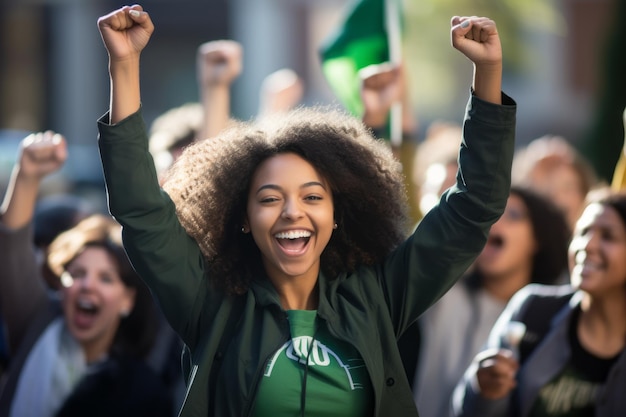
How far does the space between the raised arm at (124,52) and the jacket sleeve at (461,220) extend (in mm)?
837

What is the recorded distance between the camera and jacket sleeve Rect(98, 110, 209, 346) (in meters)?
3.04

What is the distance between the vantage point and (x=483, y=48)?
10.3 feet

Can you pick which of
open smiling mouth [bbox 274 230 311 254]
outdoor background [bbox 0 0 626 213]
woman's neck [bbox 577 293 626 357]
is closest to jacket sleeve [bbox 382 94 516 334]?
open smiling mouth [bbox 274 230 311 254]

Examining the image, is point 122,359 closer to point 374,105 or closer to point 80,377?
point 80,377

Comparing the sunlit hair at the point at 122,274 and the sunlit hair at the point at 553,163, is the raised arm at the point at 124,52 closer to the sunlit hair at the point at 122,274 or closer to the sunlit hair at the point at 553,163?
the sunlit hair at the point at 122,274

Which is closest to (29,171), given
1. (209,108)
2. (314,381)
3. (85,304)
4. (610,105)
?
(85,304)

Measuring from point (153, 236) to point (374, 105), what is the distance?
2.14 metres

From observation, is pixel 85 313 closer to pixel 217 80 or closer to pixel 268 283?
pixel 217 80

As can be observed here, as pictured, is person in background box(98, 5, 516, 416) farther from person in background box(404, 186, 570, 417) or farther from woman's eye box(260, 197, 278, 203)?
person in background box(404, 186, 570, 417)

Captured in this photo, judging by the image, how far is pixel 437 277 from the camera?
10.8 ft

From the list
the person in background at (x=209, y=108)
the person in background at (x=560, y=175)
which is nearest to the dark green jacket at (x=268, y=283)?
the person in background at (x=209, y=108)

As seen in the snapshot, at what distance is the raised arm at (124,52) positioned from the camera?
3066 mm

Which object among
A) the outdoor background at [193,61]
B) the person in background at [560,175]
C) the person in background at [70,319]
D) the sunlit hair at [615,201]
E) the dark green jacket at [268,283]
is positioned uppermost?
the dark green jacket at [268,283]

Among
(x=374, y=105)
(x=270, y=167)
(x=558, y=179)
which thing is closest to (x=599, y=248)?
(x=374, y=105)
